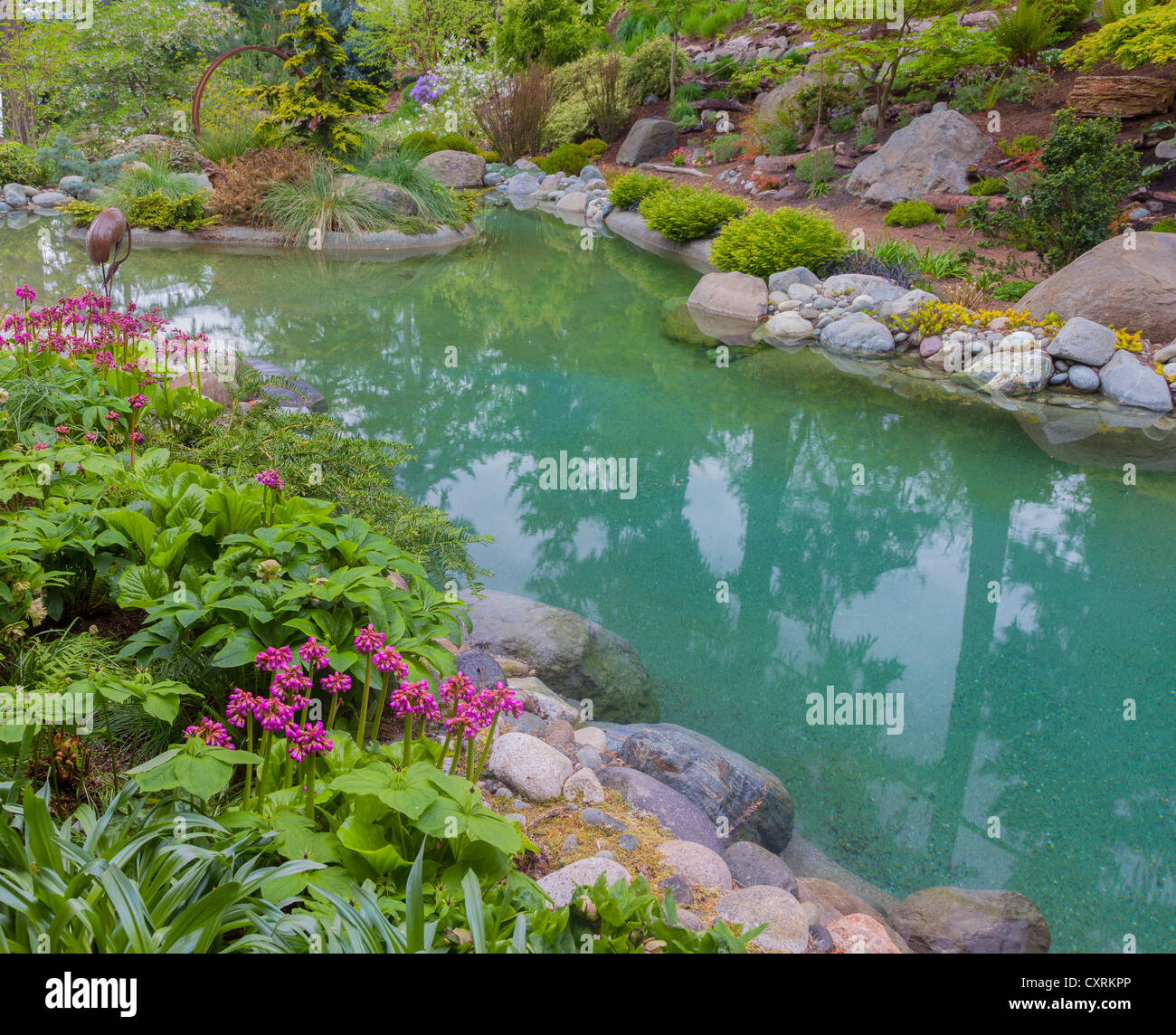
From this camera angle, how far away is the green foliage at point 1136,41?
402 inches

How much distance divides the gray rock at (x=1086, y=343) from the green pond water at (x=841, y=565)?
4.12ft

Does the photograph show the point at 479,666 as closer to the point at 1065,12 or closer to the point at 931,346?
the point at 931,346

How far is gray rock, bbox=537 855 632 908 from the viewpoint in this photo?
223 cm

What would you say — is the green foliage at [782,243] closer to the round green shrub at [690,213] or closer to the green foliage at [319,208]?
the round green shrub at [690,213]

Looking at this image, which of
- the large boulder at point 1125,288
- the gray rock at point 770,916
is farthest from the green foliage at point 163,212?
the gray rock at point 770,916

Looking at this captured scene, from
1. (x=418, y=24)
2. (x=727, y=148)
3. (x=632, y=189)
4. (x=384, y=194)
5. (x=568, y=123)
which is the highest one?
(x=418, y=24)

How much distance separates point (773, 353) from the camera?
924 centimetres

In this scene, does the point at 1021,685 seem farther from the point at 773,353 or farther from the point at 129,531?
the point at 773,353

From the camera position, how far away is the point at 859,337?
30.3 ft

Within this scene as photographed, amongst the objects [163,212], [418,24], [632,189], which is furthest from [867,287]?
[418,24]

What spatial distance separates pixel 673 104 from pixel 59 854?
73.0 feet

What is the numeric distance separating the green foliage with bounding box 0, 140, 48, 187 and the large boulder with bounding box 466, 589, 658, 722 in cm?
1744

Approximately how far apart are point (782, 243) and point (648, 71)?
13701 millimetres
